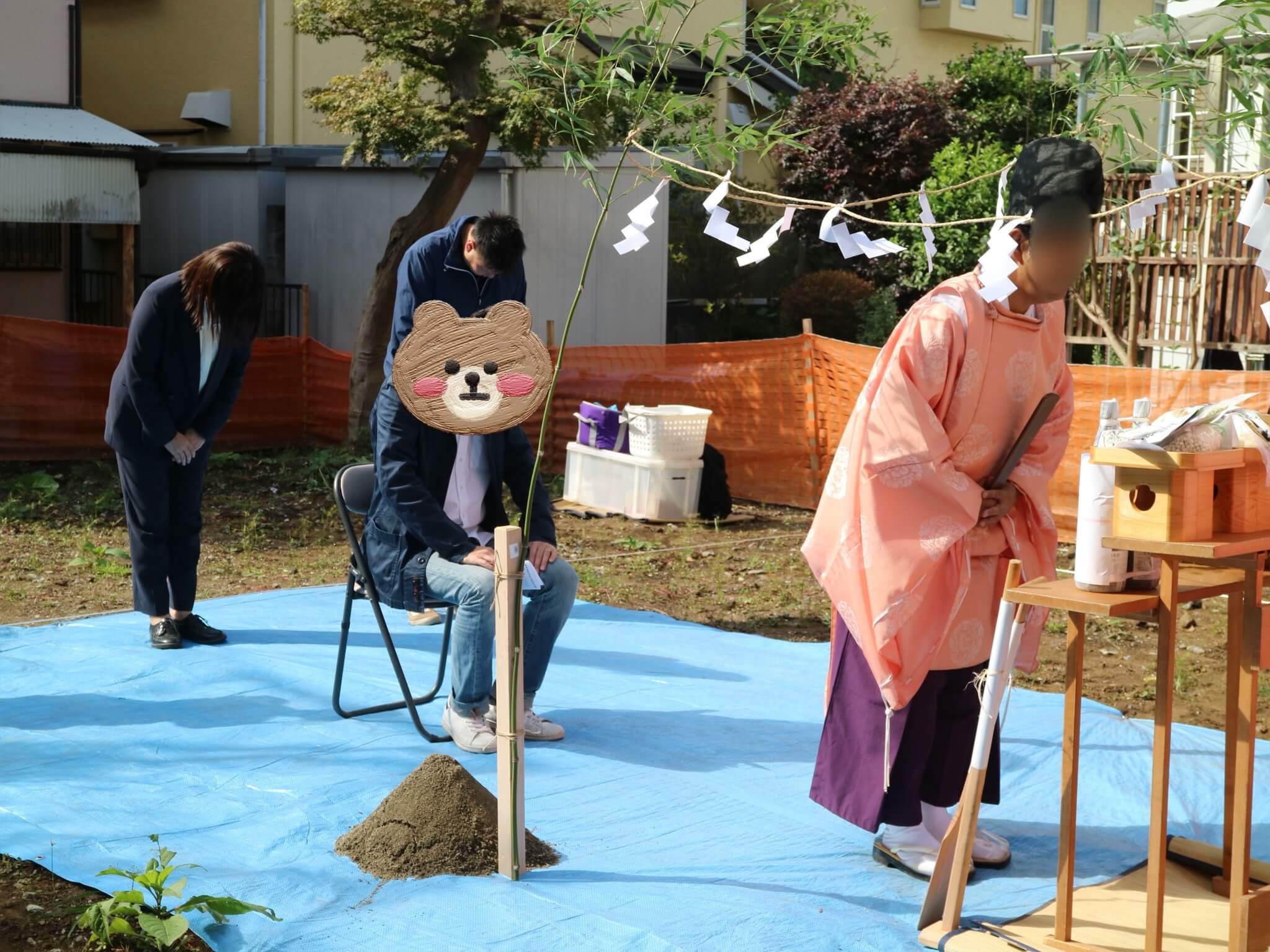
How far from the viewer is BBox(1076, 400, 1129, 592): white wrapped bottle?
2.84 metres

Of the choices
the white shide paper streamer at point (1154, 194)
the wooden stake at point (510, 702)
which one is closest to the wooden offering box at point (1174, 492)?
the white shide paper streamer at point (1154, 194)

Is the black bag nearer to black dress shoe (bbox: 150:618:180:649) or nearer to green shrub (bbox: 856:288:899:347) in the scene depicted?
black dress shoe (bbox: 150:618:180:649)

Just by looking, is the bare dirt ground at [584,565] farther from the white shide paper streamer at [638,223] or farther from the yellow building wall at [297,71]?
the yellow building wall at [297,71]

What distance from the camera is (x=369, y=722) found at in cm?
459

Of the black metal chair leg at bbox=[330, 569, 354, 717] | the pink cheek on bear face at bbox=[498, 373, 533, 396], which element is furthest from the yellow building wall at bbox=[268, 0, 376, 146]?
the pink cheek on bear face at bbox=[498, 373, 533, 396]

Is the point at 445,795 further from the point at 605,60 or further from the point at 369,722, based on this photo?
the point at 605,60

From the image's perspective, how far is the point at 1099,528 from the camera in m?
2.88

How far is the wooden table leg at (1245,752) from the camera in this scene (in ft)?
9.32

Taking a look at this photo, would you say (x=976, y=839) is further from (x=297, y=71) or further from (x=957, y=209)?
(x=297, y=71)

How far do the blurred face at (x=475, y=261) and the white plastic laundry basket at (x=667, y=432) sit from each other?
16.5 ft

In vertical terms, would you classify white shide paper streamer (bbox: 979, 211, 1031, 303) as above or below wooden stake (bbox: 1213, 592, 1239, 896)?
above

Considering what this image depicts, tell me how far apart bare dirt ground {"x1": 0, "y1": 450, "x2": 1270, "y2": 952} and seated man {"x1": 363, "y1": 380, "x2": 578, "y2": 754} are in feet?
6.46

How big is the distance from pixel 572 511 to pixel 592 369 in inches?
80.7

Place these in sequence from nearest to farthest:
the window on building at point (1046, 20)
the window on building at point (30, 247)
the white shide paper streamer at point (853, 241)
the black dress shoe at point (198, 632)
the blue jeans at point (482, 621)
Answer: the white shide paper streamer at point (853, 241), the blue jeans at point (482, 621), the black dress shoe at point (198, 632), the window on building at point (30, 247), the window on building at point (1046, 20)
